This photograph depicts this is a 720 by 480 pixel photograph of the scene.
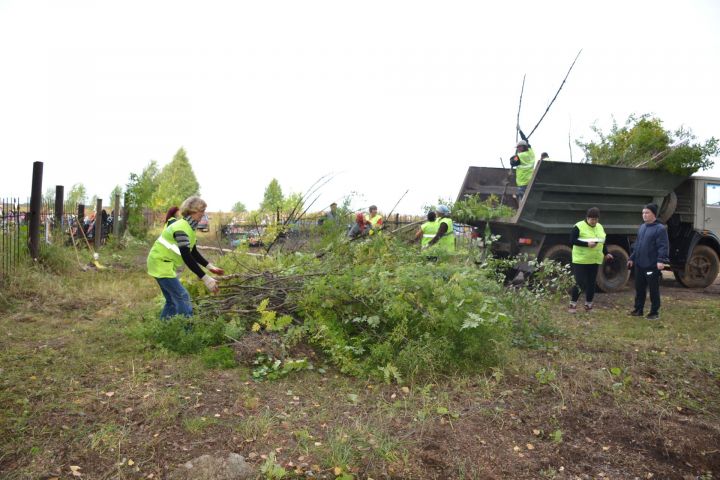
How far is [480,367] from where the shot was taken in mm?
5031

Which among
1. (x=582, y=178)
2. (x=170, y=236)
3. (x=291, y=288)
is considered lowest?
(x=291, y=288)

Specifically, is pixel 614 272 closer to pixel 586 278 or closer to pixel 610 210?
pixel 610 210

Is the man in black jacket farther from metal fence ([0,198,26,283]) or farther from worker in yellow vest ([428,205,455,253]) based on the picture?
metal fence ([0,198,26,283])

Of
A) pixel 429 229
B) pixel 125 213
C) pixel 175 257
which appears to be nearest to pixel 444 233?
pixel 429 229

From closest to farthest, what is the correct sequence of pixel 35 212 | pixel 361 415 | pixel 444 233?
pixel 361 415, pixel 444 233, pixel 35 212

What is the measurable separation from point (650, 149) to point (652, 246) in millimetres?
3879

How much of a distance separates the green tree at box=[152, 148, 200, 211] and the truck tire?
88.2ft

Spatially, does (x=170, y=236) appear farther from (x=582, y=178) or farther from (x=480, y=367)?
(x=582, y=178)

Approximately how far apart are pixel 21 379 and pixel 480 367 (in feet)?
12.7

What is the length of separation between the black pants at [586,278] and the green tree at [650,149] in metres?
3.26

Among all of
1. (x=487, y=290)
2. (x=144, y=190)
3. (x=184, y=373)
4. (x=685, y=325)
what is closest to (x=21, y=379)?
(x=184, y=373)

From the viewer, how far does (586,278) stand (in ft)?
27.5

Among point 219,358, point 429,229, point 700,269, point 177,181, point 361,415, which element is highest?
point 177,181

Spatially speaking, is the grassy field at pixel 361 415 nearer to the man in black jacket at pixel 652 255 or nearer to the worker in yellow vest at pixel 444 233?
the man in black jacket at pixel 652 255
